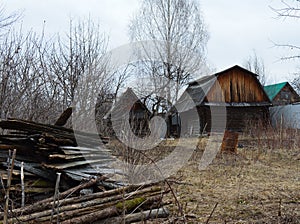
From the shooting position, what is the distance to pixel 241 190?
16.0 feet

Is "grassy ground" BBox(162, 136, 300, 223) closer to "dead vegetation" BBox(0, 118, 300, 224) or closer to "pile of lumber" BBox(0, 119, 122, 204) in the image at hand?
"dead vegetation" BBox(0, 118, 300, 224)

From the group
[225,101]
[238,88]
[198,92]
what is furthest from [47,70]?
[238,88]

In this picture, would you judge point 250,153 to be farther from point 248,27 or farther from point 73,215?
point 73,215

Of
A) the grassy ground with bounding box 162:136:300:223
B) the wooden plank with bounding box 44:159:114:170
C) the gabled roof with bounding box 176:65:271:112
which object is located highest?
the gabled roof with bounding box 176:65:271:112

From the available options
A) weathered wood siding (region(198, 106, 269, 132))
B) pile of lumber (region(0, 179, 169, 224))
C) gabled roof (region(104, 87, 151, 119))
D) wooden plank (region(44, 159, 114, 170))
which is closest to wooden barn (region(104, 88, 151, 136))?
gabled roof (region(104, 87, 151, 119))

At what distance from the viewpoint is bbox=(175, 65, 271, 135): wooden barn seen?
18.7m

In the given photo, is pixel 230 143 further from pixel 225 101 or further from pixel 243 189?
pixel 225 101

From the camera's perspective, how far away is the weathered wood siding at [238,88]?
19562 millimetres

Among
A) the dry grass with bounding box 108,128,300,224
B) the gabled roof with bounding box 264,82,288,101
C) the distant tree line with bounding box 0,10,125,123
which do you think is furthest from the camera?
the gabled roof with bounding box 264,82,288,101

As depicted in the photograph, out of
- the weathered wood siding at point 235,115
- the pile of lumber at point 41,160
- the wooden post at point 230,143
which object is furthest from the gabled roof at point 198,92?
the pile of lumber at point 41,160

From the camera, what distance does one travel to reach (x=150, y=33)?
2005cm

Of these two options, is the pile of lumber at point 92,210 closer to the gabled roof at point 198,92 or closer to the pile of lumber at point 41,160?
the pile of lumber at point 41,160

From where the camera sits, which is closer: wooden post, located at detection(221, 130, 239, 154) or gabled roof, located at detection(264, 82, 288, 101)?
wooden post, located at detection(221, 130, 239, 154)

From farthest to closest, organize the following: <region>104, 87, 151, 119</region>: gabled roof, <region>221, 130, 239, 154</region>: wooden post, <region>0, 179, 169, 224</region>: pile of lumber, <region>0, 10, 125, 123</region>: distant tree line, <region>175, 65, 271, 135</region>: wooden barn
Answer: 1. <region>175, 65, 271, 135</region>: wooden barn
2. <region>221, 130, 239, 154</region>: wooden post
3. <region>104, 87, 151, 119</region>: gabled roof
4. <region>0, 10, 125, 123</region>: distant tree line
5. <region>0, 179, 169, 224</region>: pile of lumber
